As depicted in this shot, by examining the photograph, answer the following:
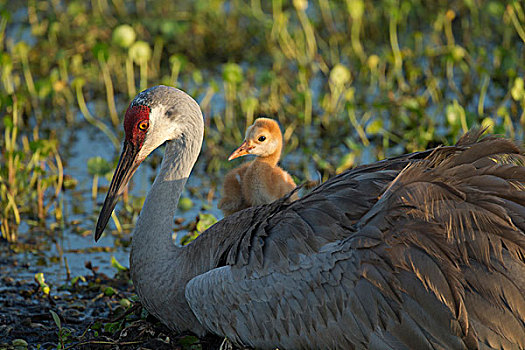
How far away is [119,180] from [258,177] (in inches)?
43.6

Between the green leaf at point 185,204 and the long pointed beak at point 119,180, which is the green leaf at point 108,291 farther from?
the green leaf at point 185,204

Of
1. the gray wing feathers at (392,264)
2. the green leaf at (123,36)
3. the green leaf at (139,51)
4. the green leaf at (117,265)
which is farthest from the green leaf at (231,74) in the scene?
the gray wing feathers at (392,264)

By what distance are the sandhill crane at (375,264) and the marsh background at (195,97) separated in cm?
45

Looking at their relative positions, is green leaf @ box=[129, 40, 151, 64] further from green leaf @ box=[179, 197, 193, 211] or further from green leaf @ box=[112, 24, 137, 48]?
green leaf @ box=[179, 197, 193, 211]

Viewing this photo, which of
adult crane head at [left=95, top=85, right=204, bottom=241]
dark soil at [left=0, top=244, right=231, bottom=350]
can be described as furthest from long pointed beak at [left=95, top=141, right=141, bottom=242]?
dark soil at [left=0, top=244, right=231, bottom=350]

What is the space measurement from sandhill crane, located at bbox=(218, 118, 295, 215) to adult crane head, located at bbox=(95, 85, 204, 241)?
845mm

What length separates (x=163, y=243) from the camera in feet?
15.0

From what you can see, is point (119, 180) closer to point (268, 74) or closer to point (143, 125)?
point (143, 125)

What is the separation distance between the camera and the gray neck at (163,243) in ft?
14.6

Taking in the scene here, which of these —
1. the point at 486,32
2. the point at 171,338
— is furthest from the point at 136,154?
the point at 486,32

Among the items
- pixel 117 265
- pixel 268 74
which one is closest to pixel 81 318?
pixel 117 265

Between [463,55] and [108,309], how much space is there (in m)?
4.58

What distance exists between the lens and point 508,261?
3.60 m

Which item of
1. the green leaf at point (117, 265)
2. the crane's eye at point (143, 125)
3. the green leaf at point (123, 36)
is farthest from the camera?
the green leaf at point (123, 36)
